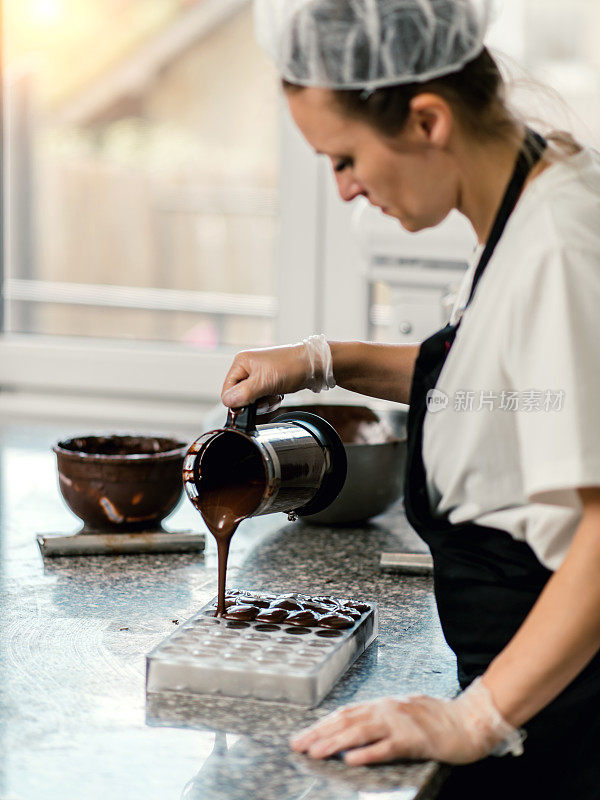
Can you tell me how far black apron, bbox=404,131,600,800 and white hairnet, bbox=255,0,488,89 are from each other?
0.40 feet

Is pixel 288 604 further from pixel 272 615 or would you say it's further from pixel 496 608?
pixel 496 608

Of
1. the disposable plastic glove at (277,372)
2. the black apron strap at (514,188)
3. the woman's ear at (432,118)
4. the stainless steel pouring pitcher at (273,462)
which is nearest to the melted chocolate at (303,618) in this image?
the stainless steel pouring pitcher at (273,462)

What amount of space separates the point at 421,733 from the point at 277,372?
20.8 inches

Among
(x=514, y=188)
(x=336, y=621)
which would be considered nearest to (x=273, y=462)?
(x=336, y=621)

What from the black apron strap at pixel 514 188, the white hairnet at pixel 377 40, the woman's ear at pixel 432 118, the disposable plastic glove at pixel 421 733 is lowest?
the disposable plastic glove at pixel 421 733

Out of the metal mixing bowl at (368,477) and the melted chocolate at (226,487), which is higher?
the melted chocolate at (226,487)

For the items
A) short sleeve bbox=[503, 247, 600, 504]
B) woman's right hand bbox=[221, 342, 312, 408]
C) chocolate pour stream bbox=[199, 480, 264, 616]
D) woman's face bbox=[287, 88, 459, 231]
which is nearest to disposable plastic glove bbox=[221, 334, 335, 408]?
woman's right hand bbox=[221, 342, 312, 408]

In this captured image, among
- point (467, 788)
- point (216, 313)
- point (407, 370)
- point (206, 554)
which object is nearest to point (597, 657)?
point (467, 788)

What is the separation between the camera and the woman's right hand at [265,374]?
1290mm

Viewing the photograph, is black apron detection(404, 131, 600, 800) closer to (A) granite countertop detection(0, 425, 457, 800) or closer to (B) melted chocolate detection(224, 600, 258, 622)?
(A) granite countertop detection(0, 425, 457, 800)

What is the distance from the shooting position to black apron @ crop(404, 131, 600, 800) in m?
1.05

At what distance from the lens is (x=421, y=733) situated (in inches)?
36.9

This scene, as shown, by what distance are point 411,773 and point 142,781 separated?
0.23 metres

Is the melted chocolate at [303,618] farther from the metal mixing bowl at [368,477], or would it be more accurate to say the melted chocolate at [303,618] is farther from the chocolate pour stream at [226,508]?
the metal mixing bowl at [368,477]
